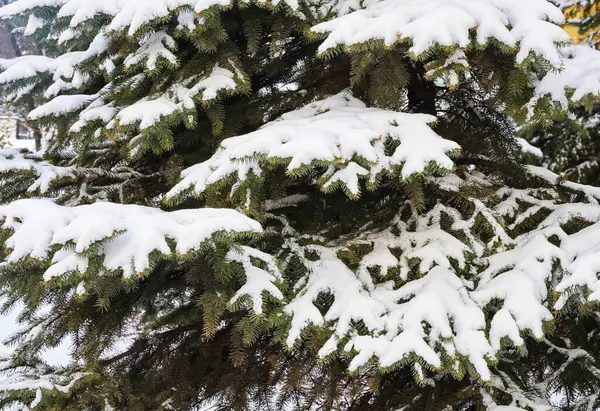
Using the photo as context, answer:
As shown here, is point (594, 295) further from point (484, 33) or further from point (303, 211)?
point (303, 211)

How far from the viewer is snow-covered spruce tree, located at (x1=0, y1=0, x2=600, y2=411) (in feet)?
6.45

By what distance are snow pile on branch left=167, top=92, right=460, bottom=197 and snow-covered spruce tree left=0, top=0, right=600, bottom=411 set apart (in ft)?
0.04

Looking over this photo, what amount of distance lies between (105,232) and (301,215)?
4.26 feet

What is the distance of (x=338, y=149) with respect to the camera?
1977 millimetres

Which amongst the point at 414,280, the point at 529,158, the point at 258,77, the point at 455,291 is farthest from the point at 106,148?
the point at 529,158

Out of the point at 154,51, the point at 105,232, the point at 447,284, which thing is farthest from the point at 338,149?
the point at 154,51

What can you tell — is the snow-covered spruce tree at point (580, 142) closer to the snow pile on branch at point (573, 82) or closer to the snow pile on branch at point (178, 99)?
the snow pile on branch at point (573, 82)

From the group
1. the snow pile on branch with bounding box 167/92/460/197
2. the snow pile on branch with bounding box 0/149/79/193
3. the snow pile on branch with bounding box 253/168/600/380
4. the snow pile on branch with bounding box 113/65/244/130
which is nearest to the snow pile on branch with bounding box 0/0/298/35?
the snow pile on branch with bounding box 113/65/244/130

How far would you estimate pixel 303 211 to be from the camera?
2879mm

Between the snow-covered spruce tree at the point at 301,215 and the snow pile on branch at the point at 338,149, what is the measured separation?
11mm

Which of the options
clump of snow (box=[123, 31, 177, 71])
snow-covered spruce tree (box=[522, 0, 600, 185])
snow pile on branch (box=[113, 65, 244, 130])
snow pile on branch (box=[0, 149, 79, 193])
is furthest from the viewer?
snow-covered spruce tree (box=[522, 0, 600, 185])

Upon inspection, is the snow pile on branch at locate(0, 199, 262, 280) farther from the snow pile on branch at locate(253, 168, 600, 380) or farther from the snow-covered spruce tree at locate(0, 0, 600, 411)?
the snow pile on branch at locate(253, 168, 600, 380)

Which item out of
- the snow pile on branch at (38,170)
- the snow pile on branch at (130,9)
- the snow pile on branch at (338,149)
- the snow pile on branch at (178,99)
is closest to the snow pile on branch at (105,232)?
the snow pile on branch at (338,149)

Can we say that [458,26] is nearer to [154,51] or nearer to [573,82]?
[573,82]
